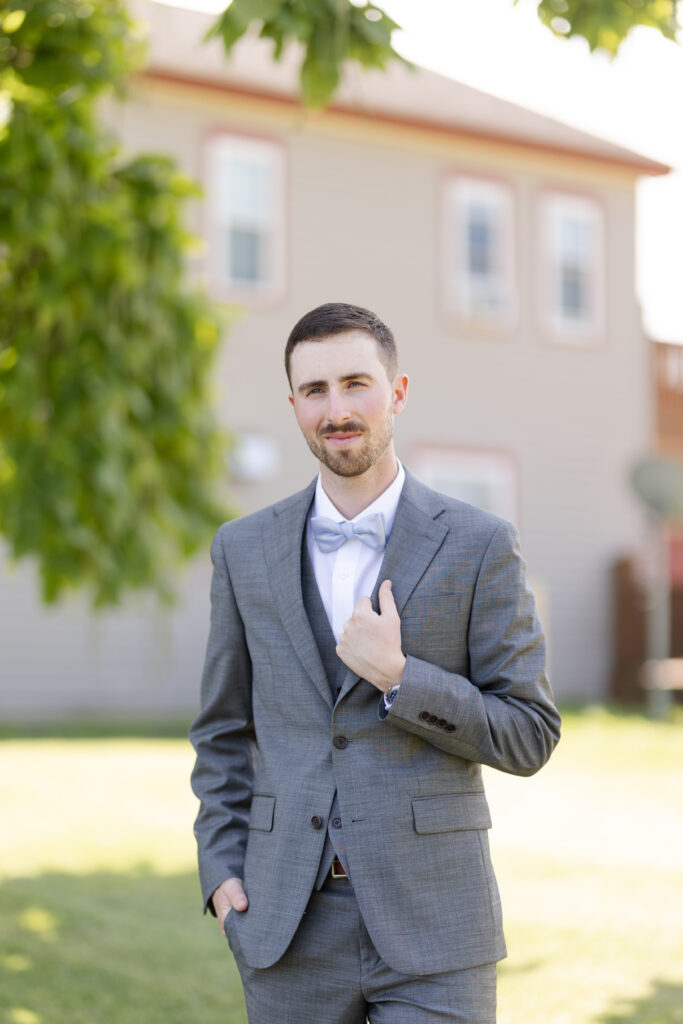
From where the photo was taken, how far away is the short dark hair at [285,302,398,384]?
2643mm

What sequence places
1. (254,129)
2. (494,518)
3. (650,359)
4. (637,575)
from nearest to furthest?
(494,518), (254,129), (637,575), (650,359)

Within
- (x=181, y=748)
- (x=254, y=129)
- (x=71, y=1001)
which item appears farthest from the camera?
(x=254, y=129)

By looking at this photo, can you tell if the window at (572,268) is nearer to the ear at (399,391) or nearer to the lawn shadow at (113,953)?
the lawn shadow at (113,953)

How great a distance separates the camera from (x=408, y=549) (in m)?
2.62

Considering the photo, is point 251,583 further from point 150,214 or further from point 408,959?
point 150,214

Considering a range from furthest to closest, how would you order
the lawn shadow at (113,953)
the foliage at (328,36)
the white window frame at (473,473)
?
1. the white window frame at (473,473)
2. the lawn shadow at (113,953)
3. the foliage at (328,36)

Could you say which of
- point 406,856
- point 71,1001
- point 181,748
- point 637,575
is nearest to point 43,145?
point 71,1001

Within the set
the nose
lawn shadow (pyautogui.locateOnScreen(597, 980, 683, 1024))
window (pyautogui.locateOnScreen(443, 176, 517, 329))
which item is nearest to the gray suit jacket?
the nose

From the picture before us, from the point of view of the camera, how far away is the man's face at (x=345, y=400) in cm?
261

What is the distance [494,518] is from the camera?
8.63ft

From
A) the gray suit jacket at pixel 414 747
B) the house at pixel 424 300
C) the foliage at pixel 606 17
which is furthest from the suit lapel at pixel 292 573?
the house at pixel 424 300

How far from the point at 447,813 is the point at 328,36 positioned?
110 inches

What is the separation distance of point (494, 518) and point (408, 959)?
2.75 feet

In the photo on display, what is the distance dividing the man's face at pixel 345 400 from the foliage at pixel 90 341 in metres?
4.21
